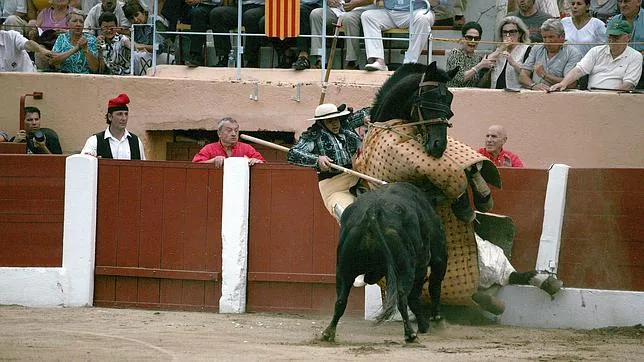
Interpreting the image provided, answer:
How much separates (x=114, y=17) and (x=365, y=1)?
2271mm

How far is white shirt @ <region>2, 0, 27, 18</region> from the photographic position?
13.4 meters

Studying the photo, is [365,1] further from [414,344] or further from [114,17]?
[414,344]

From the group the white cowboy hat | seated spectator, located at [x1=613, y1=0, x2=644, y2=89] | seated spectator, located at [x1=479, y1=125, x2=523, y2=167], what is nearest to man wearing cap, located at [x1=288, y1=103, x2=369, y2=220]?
the white cowboy hat

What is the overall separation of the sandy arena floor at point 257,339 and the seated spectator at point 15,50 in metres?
3.27

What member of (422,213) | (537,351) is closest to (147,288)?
(422,213)

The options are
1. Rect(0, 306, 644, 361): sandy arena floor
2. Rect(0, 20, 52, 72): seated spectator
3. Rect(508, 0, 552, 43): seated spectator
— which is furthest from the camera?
Rect(0, 20, 52, 72): seated spectator

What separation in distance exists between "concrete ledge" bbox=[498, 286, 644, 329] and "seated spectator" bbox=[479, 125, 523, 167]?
1094 mm

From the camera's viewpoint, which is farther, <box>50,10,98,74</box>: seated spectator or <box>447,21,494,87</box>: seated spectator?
<box>50,10,98,74</box>: seated spectator

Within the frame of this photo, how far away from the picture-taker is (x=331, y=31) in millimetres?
12531

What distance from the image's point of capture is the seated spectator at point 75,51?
12.4 metres

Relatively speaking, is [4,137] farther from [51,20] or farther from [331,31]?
[331,31]

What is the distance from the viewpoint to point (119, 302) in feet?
34.0

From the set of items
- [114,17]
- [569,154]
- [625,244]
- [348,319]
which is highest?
[114,17]

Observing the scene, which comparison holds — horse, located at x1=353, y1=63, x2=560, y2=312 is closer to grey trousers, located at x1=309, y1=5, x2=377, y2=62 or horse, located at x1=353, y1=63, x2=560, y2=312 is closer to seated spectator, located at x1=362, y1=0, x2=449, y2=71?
seated spectator, located at x1=362, y1=0, x2=449, y2=71
